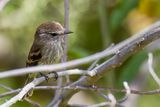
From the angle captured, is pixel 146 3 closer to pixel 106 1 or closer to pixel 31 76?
pixel 106 1

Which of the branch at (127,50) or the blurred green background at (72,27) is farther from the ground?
the blurred green background at (72,27)

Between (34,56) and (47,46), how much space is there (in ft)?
0.76

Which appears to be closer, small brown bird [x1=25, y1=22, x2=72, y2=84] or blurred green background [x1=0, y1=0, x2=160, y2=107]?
small brown bird [x1=25, y1=22, x2=72, y2=84]

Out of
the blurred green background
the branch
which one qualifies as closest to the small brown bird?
the blurred green background

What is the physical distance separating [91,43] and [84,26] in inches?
8.2

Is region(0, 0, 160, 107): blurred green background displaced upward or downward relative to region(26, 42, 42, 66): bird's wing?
upward

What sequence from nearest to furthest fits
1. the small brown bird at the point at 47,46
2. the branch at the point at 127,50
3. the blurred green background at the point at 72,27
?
1. the branch at the point at 127,50
2. the small brown bird at the point at 47,46
3. the blurred green background at the point at 72,27

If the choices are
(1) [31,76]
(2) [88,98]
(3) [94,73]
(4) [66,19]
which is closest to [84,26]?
(2) [88,98]

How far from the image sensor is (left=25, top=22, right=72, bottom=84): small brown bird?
445cm

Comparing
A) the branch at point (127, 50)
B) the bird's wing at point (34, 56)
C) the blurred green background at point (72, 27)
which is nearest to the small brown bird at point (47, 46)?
the bird's wing at point (34, 56)

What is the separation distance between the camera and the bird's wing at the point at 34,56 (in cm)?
446

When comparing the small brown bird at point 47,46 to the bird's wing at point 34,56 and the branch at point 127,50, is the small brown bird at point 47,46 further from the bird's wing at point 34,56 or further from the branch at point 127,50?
the branch at point 127,50

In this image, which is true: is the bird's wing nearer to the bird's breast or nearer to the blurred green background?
the bird's breast

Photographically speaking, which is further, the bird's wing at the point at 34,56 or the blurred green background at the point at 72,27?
the blurred green background at the point at 72,27
